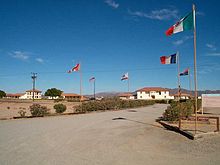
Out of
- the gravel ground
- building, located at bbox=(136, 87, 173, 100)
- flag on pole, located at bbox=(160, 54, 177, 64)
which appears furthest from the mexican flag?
building, located at bbox=(136, 87, 173, 100)

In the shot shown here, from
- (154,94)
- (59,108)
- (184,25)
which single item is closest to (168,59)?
(184,25)

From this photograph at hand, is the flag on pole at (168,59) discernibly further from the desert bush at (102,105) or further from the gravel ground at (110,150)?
the desert bush at (102,105)

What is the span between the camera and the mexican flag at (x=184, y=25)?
10899mm

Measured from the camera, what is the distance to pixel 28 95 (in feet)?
528

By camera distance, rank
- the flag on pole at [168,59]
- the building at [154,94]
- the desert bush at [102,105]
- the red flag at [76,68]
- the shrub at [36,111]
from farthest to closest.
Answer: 1. the building at [154,94]
2. the red flag at [76,68]
3. the desert bush at [102,105]
4. the shrub at [36,111]
5. the flag on pole at [168,59]

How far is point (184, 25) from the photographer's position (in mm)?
11352

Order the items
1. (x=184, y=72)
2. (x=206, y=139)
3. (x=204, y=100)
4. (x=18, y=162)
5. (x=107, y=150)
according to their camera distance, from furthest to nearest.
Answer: (x=184, y=72) < (x=204, y=100) < (x=206, y=139) < (x=107, y=150) < (x=18, y=162)

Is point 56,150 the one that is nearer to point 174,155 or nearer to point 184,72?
point 174,155

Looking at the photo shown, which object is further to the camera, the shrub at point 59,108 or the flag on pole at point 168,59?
the shrub at point 59,108

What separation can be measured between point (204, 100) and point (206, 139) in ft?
46.2

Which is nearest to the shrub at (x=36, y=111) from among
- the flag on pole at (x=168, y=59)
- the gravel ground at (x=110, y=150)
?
the flag on pole at (x=168, y=59)

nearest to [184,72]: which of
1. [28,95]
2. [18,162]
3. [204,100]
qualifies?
[204,100]

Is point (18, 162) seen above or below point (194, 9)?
below

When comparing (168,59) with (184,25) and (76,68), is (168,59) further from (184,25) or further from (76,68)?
(76,68)
